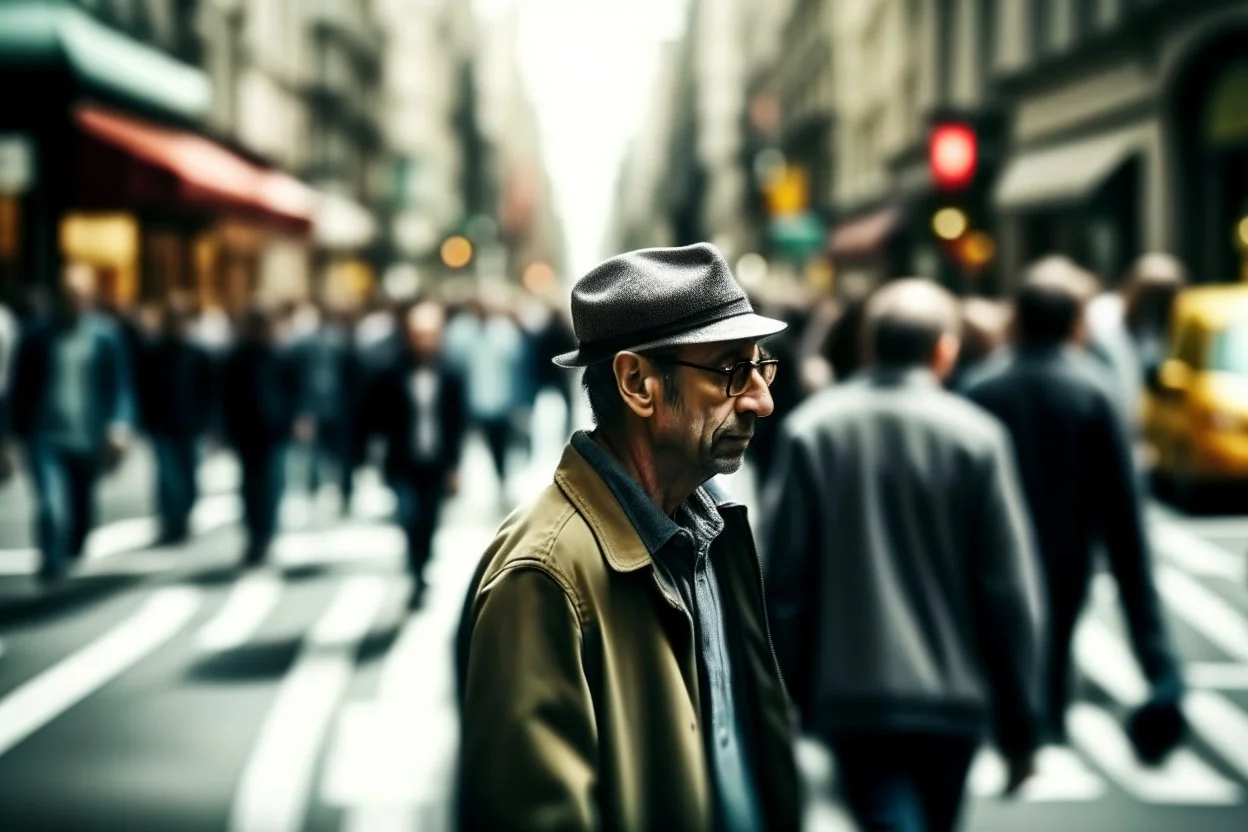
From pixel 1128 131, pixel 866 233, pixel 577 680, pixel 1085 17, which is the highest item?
pixel 1085 17

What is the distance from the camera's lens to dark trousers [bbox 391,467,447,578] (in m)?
11.5

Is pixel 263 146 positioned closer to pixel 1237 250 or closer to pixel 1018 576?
pixel 1237 250

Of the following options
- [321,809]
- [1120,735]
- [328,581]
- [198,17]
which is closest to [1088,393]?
[1120,735]

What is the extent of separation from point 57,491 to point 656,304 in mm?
10849

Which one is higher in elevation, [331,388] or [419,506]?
[331,388]

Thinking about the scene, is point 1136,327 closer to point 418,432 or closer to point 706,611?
point 418,432

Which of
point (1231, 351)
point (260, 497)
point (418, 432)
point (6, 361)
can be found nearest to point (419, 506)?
point (418, 432)

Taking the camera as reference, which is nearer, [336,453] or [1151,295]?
[1151,295]

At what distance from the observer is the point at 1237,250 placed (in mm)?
21797

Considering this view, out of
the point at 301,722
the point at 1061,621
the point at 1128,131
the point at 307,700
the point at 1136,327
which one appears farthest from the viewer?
the point at 1128,131

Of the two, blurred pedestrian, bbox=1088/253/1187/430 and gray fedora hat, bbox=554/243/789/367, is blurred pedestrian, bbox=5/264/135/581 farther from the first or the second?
gray fedora hat, bbox=554/243/789/367

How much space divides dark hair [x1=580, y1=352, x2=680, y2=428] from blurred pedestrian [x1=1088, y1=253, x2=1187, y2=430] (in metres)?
6.93

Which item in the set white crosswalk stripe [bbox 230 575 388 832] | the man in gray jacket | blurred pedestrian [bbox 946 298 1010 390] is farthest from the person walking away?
the man in gray jacket

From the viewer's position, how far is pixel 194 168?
26.1m
